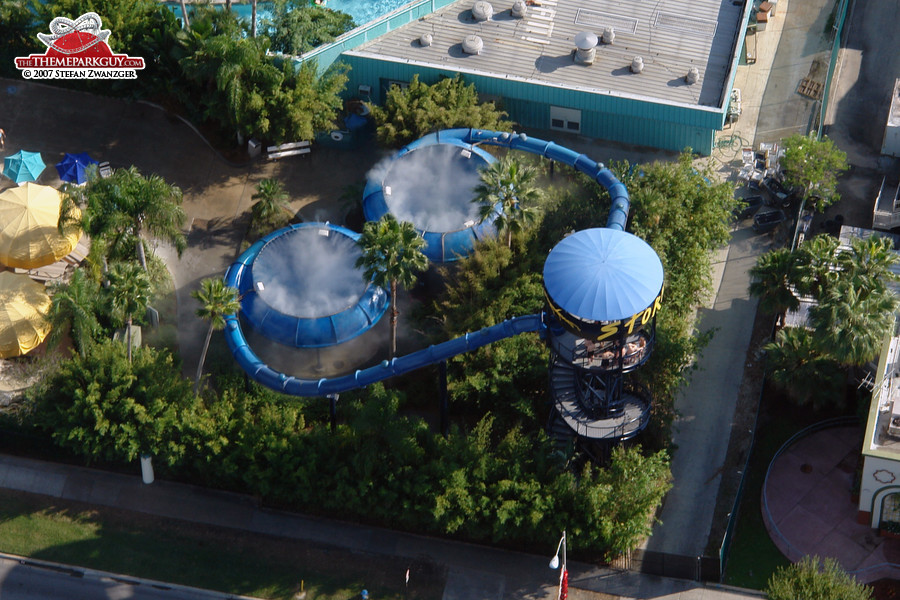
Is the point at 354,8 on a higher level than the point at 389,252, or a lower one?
higher

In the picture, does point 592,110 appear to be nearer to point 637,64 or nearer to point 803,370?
point 637,64

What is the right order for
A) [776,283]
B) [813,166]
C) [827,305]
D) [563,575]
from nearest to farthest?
[563,575]
[827,305]
[776,283]
[813,166]

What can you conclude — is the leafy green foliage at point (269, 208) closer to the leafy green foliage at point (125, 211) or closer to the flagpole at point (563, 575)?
the leafy green foliage at point (125, 211)

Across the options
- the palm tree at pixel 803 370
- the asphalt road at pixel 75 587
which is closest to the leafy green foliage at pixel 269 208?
the asphalt road at pixel 75 587

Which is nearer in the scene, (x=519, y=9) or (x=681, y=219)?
(x=681, y=219)

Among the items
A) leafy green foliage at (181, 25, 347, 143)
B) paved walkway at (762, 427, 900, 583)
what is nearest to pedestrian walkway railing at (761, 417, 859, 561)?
paved walkway at (762, 427, 900, 583)

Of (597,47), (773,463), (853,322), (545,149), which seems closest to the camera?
(853,322)

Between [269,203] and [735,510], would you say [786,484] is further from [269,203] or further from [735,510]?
[269,203]

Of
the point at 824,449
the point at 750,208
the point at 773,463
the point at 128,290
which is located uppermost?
the point at 750,208

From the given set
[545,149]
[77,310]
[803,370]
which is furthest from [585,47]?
[77,310]
